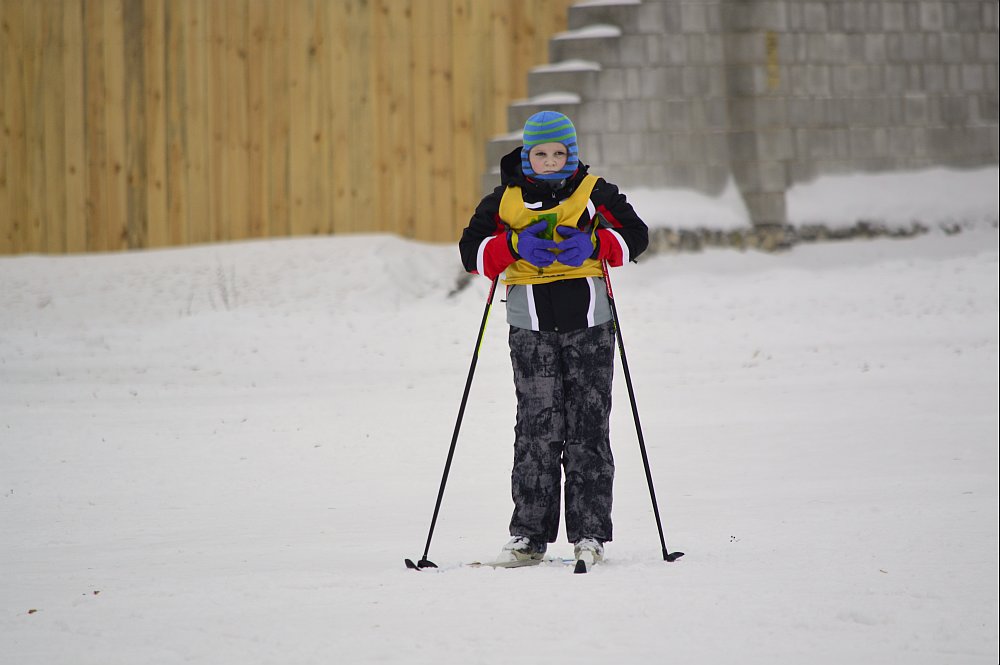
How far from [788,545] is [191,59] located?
8.86 meters

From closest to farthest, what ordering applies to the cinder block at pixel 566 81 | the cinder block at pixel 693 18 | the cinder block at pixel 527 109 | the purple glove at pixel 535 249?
the purple glove at pixel 535 249
the cinder block at pixel 527 109
the cinder block at pixel 566 81
the cinder block at pixel 693 18

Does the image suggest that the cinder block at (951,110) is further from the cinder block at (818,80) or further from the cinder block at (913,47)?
the cinder block at (818,80)

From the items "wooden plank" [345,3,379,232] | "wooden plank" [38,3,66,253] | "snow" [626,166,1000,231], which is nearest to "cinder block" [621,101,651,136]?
"snow" [626,166,1000,231]

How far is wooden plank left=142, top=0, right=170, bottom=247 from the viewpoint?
38.2 feet

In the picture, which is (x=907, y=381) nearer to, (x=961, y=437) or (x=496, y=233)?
(x=961, y=437)

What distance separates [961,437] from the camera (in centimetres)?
628

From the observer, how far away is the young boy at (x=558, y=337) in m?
4.27

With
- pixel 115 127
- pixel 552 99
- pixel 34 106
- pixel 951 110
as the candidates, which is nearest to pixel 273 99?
pixel 115 127

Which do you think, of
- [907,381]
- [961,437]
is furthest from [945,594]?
[907,381]

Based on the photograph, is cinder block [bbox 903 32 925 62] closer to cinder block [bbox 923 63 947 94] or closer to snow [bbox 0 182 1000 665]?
cinder block [bbox 923 63 947 94]

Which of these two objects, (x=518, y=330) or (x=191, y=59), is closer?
(x=518, y=330)

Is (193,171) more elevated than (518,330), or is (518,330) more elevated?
(193,171)

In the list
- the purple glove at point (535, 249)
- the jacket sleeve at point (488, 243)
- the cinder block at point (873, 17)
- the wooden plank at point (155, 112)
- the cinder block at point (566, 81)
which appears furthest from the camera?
the wooden plank at point (155, 112)

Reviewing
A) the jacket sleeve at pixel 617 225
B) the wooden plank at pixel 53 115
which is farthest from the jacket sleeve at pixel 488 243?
the wooden plank at pixel 53 115
